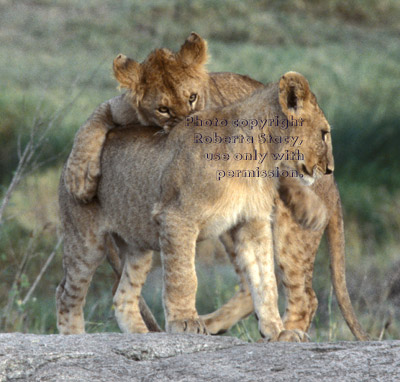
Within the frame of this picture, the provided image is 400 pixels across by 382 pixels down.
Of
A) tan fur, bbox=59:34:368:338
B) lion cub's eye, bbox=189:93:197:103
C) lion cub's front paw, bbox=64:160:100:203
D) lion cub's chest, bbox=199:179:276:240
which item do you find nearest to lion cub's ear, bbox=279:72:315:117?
lion cub's chest, bbox=199:179:276:240

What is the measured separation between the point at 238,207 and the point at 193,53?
132 centimetres

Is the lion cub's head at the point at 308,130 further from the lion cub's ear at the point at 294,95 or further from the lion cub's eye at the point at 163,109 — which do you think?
the lion cub's eye at the point at 163,109

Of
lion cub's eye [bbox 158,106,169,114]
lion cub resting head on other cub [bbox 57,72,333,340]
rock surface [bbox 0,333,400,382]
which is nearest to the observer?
rock surface [bbox 0,333,400,382]

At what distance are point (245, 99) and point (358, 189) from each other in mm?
11139

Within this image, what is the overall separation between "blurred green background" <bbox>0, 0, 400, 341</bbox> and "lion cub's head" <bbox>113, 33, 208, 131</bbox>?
572 mm

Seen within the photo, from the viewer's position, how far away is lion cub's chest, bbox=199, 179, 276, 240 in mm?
4645

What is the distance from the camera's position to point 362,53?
1000 inches

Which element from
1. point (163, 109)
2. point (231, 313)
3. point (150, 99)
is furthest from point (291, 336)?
point (150, 99)

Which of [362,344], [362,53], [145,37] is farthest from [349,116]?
[362,344]

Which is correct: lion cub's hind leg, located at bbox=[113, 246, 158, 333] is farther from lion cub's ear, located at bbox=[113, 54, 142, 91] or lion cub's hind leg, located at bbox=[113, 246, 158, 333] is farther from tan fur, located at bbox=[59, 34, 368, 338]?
lion cub's ear, located at bbox=[113, 54, 142, 91]

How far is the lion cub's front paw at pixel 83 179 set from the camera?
5492 millimetres

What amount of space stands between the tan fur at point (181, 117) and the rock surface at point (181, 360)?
118 centimetres

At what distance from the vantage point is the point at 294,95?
15.0 ft

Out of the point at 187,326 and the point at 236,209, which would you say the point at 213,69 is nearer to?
the point at 236,209
